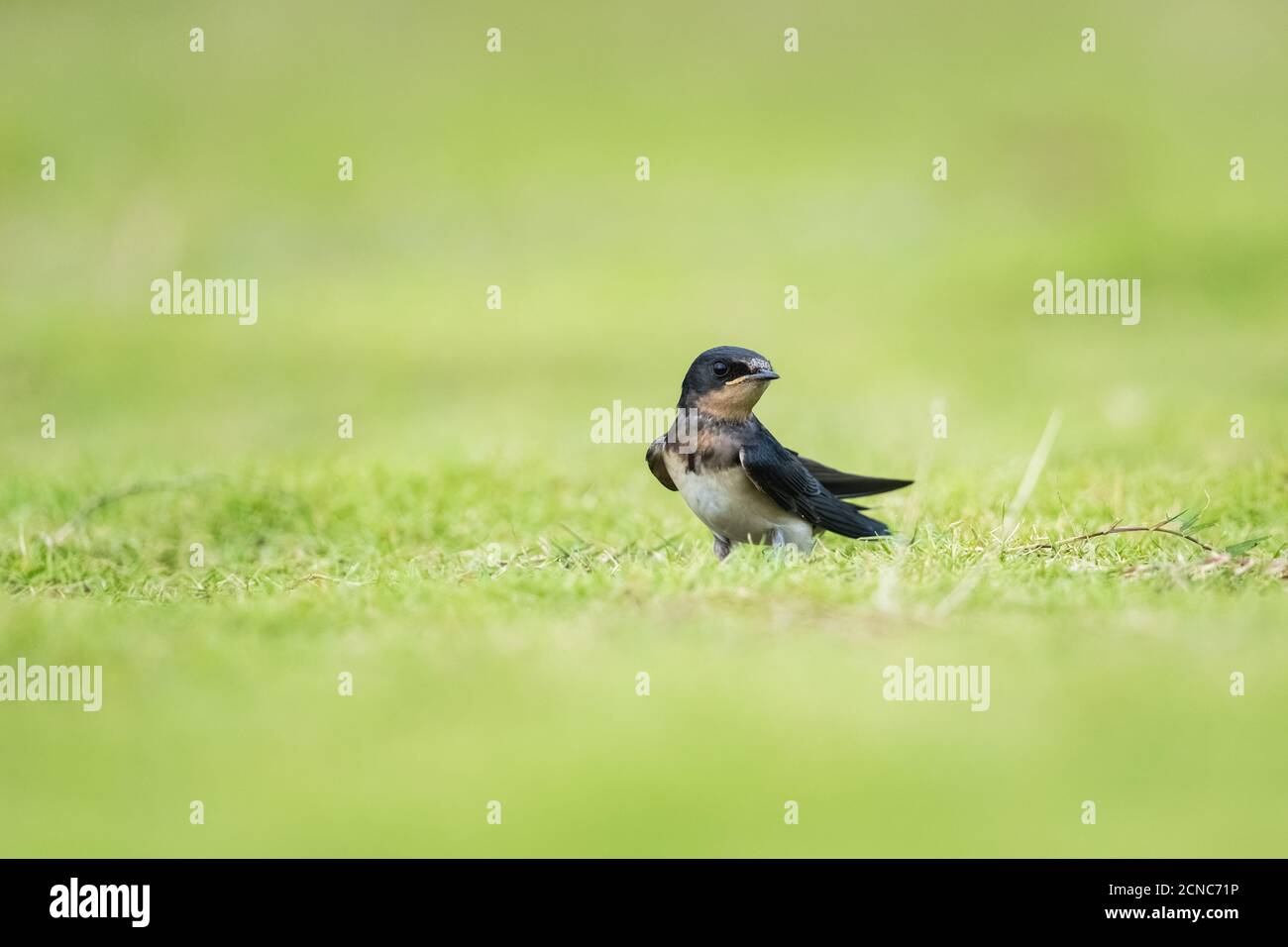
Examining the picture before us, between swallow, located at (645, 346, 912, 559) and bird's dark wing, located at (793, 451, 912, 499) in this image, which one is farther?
bird's dark wing, located at (793, 451, 912, 499)

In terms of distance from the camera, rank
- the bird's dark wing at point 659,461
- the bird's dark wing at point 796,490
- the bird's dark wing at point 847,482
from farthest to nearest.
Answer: the bird's dark wing at point 847,482 → the bird's dark wing at point 659,461 → the bird's dark wing at point 796,490

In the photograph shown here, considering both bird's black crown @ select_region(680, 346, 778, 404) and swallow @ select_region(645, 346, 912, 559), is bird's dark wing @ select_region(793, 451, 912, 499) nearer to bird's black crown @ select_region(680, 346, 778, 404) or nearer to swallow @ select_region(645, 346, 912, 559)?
swallow @ select_region(645, 346, 912, 559)

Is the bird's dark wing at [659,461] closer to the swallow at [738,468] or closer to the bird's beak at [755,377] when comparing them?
the swallow at [738,468]

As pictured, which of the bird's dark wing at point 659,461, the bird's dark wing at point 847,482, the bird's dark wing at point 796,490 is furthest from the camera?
the bird's dark wing at point 847,482

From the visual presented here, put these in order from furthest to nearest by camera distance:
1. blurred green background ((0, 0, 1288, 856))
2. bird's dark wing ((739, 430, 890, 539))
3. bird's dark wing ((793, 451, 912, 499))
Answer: bird's dark wing ((793, 451, 912, 499)), bird's dark wing ((739, 430, 890, 539)), blurred green background ((0, 0, 1288, 856))

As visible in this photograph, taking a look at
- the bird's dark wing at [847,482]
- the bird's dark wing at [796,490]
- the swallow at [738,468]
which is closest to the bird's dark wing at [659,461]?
the swallow at [738,468]

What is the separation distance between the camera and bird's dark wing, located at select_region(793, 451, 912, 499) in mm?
8930

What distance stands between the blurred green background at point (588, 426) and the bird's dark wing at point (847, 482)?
1.35 ft

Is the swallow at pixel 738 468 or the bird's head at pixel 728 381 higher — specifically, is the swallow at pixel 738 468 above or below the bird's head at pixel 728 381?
below

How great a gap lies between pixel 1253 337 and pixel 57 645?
15.4 m

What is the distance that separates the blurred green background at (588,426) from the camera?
4969mm

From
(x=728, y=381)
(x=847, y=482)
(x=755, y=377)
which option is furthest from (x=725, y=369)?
(x=847, y=482)

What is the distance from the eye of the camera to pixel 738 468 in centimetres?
807

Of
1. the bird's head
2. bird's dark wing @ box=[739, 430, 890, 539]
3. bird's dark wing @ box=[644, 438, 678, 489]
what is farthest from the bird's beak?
bird's dark wing @ box=[644, 438, 678, 489]
